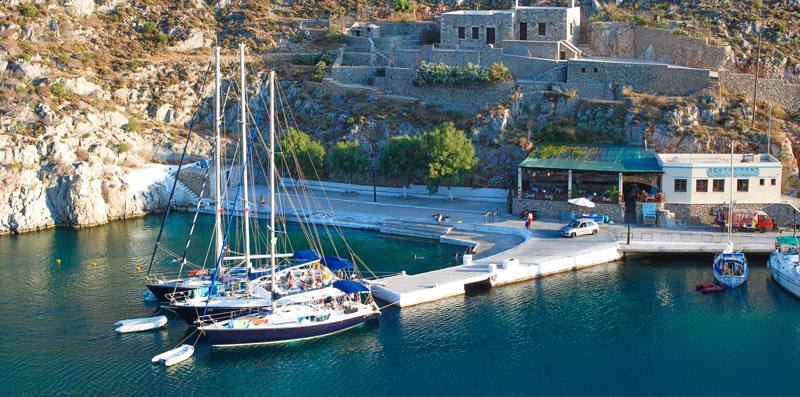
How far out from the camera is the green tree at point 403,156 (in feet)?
197

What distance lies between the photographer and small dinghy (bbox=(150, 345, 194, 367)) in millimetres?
34656

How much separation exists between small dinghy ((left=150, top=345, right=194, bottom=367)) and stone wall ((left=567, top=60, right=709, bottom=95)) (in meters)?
39.6

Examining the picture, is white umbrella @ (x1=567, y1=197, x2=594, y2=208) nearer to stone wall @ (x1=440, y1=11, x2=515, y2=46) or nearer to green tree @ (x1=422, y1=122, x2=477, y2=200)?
green tree @ (x1=422, y1=122, x2=477, y2=200)

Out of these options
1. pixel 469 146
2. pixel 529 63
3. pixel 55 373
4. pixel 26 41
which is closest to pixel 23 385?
pixel 55 373

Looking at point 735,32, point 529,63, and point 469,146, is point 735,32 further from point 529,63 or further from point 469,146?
point 469,146

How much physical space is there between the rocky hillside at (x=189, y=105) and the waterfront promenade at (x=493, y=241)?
6216 mm

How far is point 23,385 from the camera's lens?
32.9 meters

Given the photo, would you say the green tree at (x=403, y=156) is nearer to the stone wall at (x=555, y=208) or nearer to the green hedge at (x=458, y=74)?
the green hedge at (x=458, y=74)

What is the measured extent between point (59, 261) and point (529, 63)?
38.5 metres

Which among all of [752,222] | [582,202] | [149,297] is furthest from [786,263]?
[149,297]

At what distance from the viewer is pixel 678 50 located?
64.2m

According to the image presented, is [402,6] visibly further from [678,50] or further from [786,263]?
[786,263]

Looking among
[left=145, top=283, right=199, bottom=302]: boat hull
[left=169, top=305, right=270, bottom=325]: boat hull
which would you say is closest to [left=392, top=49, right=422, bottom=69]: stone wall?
[left=145, top=283, right=199, bottom=302]: boat hull

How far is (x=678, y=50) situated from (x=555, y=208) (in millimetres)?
19388
